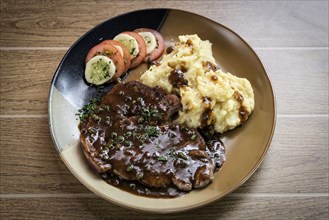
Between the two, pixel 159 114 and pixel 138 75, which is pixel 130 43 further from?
pixel 159 114

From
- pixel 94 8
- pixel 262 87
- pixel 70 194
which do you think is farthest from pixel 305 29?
pixel 70 194

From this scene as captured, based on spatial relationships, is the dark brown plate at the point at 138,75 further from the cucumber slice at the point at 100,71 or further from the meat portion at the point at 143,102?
the meat portion at the point at 143,102

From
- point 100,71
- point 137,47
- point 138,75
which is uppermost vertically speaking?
point 137,47

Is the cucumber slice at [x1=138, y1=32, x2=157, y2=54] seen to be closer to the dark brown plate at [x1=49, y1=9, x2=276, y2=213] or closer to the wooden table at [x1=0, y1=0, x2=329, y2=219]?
the dark brown plate at [x1=49, y1=9, x2=276, y2=213]

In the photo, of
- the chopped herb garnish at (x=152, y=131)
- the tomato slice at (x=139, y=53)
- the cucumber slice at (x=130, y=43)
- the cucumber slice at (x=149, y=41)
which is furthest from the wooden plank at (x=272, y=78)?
the chopped herb garnish at (x=152, y=131)

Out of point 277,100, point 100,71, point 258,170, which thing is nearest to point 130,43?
point 100,71

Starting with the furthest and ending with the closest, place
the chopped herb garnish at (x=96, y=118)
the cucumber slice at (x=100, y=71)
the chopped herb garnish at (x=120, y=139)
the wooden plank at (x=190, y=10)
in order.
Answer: the wooden plank at (x=190, y=10) → the cucumber slice at (x=100, y=71) → the chopped herb garnish at (x=96, y=118) → the chopped herb garnish at (x=120, y=139)
